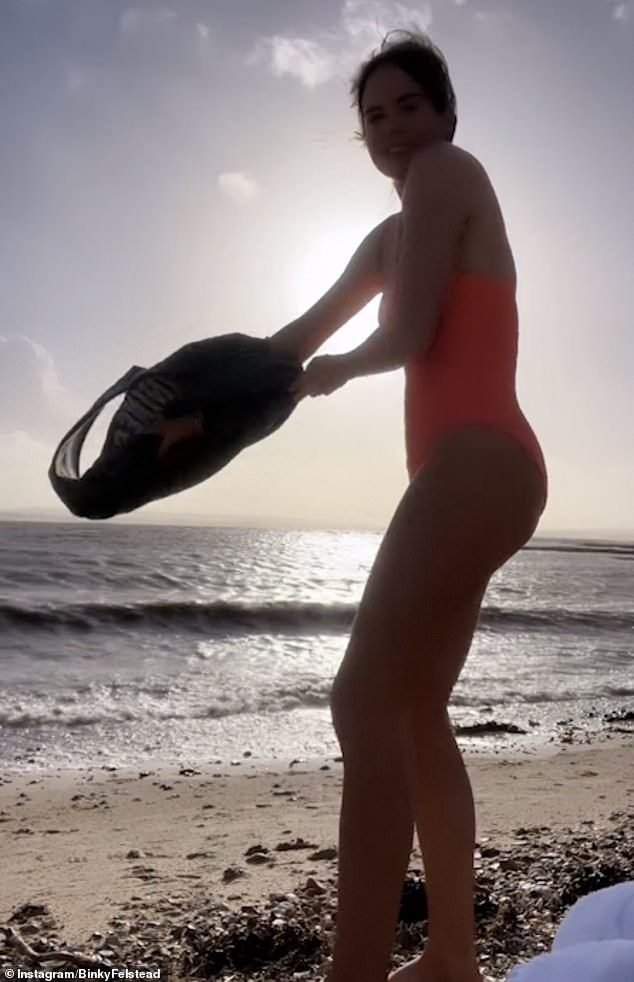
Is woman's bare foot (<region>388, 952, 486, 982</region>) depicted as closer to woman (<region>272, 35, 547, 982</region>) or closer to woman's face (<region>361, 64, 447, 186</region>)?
woman (<region>272, 35, 547, 982</region>)

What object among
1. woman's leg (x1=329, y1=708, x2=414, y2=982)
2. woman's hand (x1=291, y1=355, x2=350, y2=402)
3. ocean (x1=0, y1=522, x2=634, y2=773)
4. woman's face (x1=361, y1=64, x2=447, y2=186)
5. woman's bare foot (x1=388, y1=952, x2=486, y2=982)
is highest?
woman's face (x1=361, y1=64, x2=447, y2=186)

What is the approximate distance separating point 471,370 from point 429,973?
121 cm

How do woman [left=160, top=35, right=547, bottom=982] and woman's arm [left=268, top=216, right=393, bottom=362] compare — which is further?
woman's arm [left=268, top=216, right=393, bottom=362]

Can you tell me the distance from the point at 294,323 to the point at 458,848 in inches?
47.0

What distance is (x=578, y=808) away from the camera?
176 inches

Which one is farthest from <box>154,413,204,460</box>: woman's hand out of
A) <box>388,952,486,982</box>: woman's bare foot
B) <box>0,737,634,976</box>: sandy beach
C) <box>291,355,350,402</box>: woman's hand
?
<box>0,737,634,976</box>: sandy beach

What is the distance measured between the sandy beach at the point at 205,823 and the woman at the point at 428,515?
1.10 metres

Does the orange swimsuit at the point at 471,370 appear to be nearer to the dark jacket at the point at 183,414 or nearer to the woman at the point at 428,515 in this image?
the woman at the point at 428,515

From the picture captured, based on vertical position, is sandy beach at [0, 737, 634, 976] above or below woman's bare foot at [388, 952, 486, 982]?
below

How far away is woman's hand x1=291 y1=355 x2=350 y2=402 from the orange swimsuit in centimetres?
14

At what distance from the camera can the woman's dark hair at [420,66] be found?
2.00 meters

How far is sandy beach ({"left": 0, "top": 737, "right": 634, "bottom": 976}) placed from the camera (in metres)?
3.14

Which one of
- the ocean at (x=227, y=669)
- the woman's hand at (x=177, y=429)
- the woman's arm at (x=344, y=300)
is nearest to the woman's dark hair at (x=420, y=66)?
the woman's arm at (x=344, y=300)

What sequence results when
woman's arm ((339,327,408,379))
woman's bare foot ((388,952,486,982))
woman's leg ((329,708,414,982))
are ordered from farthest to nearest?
woman's bare foot ((388,952,486,982)) < woman's arm ((339,327,408,379)) < woman's leg ((329,708,414,982))
